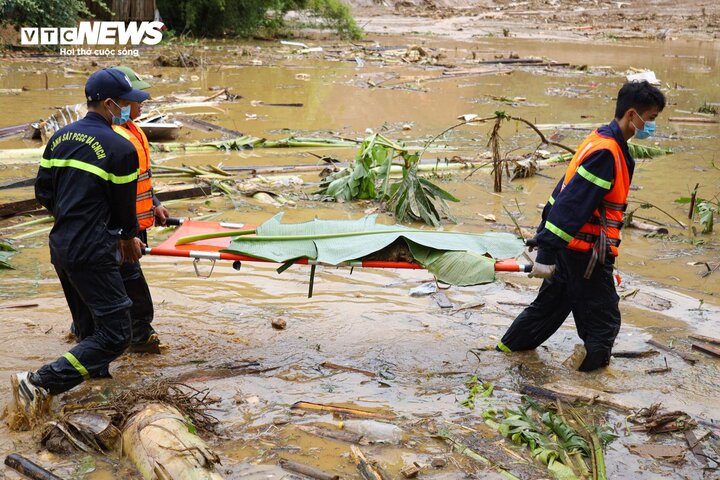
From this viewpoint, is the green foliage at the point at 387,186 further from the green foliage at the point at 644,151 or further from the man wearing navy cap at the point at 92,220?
the man wearing navy cap at the point at 92,220

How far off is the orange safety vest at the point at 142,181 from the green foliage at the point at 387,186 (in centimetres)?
383

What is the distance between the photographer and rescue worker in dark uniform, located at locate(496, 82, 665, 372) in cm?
475

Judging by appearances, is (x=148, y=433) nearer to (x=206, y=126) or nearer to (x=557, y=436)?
(x=557, y=436)

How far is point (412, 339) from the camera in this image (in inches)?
232

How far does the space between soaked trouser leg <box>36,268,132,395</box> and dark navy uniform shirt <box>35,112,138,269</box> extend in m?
0.09

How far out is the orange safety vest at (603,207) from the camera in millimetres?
4770

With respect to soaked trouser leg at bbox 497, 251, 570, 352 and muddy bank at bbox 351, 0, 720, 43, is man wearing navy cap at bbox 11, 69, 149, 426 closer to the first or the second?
soaked trouser leg at bbox 497, 251, 570, 352

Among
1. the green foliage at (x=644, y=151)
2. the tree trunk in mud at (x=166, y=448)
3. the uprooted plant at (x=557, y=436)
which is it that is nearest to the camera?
the tree trunk in mud at (x=166, y=448)

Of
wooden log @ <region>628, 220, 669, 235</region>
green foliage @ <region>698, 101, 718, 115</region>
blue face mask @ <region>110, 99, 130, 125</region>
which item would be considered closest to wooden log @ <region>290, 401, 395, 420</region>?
blue face mask @ <region>110, 99, 130, 125</region>

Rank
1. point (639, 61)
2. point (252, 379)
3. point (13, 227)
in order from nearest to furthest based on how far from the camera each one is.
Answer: point (252, 379) < point (13, 227) < point (639, 61)

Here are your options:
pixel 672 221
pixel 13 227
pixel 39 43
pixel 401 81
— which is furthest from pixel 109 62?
pixel 672 221

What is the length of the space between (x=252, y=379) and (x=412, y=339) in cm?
136

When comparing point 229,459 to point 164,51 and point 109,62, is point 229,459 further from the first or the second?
point 164,51

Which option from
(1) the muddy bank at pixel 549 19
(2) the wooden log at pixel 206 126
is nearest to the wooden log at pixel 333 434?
(2) the wooden log at pixel 206 126
